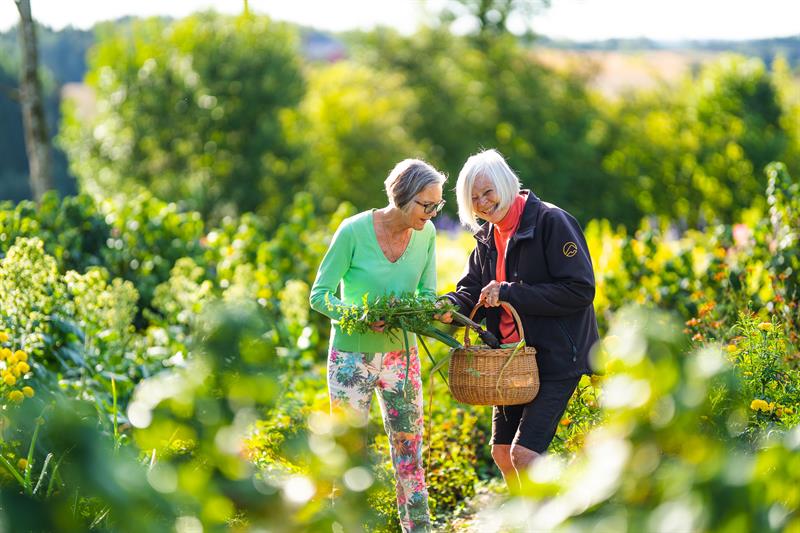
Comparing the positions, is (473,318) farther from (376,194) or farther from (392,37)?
(392,37)

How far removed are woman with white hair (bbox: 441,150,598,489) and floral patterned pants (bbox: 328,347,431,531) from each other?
14.7 inches

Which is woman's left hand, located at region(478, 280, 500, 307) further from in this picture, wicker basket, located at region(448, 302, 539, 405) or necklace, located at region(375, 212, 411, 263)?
necklace, located at region(375, 212, 411, 263)

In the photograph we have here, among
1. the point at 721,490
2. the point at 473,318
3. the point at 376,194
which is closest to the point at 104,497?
the point at 721,490

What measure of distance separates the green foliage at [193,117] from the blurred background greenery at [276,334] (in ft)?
0.17

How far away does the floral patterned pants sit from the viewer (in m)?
3.79

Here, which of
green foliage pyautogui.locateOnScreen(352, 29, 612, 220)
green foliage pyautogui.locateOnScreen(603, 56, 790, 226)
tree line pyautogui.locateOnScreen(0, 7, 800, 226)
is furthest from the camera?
green foliage pyautogui.locateOnScreen(352, 29, 612, 220)

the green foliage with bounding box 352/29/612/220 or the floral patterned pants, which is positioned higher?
the floral patterned pants

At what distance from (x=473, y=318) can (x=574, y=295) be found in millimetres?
559

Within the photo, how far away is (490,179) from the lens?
→ 3.58 m

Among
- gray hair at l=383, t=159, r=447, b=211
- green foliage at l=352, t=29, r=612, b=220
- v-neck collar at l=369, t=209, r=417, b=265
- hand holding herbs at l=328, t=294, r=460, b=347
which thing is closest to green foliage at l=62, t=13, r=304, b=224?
green foliage at l=352, t=29, r=612, b=220

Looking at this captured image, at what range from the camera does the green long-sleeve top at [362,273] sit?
3734 millimetres

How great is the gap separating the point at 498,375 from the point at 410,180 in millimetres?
795

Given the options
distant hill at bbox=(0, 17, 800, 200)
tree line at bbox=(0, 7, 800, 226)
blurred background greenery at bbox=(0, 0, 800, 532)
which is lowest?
distant hill at bbox=(0, 17, 800, 200)

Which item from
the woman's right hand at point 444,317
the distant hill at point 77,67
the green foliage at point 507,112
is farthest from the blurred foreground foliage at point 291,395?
the green foliage at point 507,112
